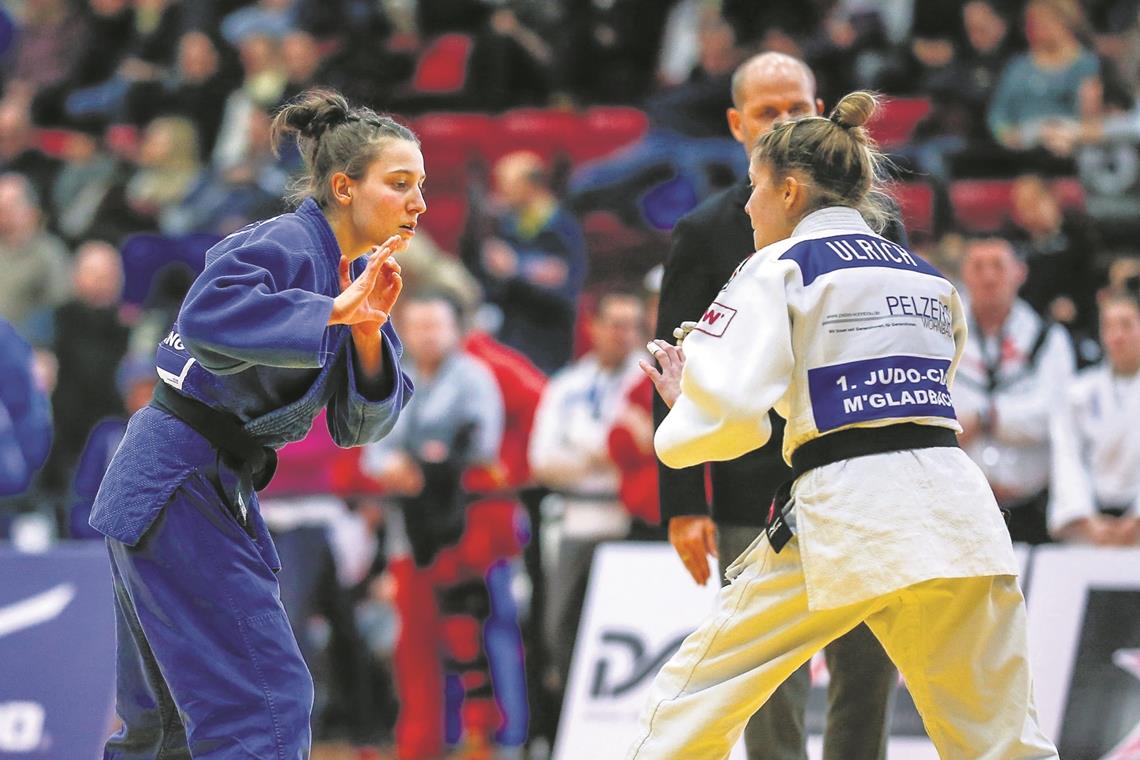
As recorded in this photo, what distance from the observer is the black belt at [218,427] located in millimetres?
3463

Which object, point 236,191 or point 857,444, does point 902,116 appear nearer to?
point 236,191

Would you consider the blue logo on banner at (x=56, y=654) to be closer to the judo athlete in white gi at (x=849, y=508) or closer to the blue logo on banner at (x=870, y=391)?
the judo athlete in white gi at (x=849, y=508)

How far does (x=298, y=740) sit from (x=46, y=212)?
895 cm

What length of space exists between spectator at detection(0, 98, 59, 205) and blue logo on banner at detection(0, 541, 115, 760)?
626 centimetres

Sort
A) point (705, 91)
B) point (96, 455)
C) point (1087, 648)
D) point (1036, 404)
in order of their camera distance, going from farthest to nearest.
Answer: point (705, 91), point (96, 455), point (1036, 404), point (1087, 648)

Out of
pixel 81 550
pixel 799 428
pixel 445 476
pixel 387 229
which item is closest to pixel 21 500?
pixel 81 550

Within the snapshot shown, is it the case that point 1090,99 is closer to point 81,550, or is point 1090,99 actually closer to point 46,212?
point 81,550

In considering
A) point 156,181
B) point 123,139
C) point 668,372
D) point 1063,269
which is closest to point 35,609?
point 668,372

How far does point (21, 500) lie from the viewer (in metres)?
6.91

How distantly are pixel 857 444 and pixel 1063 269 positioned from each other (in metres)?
4.55

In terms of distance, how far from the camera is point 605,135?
10.6 m

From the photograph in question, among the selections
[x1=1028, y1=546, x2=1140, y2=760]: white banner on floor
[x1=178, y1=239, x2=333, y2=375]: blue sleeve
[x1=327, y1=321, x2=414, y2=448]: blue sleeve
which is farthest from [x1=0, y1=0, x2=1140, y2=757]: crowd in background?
[x1=178, y1=239, x2=333, y2=375]: blue sleeve

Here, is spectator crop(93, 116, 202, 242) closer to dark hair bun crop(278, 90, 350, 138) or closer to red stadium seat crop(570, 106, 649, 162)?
red stadium seat crop(570, 106, 649, 162)

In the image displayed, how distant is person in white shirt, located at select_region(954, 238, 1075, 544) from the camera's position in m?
6.12
